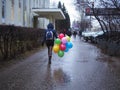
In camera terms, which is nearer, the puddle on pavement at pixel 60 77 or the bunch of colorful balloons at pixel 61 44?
the puddle on pavement at pixel 60 77

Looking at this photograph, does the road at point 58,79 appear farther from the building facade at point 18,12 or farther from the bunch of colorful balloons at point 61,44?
the building facade at point 18,12

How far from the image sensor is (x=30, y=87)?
9.55m

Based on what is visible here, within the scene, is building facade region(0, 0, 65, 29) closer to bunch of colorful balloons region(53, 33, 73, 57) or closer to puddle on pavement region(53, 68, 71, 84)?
bunch of colorful balloons region(53, 33, 73, 57)

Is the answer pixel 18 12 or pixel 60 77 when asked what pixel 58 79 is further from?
pixel 18 12

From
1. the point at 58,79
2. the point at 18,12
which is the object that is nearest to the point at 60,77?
the point at 58,79

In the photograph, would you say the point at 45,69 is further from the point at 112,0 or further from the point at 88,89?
the point at 112,0

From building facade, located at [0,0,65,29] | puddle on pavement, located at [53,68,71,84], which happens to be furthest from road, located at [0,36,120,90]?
building facade, located at [0,0,65,29]

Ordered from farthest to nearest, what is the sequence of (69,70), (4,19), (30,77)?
(4,19) → (69,70) → (30,77)

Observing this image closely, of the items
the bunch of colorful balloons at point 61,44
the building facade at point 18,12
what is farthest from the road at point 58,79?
the building facade at point 18,12

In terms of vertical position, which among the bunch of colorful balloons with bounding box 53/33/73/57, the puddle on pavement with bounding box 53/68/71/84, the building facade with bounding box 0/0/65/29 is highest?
the building facade with bounding box 0/0/65/29

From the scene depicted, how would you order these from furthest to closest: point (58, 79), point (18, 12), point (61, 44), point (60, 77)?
point (18, 12) → point (61, 44) → point (60, 77) → point (58, 79)

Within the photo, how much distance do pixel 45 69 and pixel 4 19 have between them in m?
Result: 19.8

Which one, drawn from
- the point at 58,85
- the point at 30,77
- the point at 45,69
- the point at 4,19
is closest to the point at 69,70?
the point at 45,69

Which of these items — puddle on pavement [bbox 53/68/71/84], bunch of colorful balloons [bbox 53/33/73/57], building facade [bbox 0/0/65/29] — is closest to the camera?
puddle on pavement [bbox 53/68/71/84]
